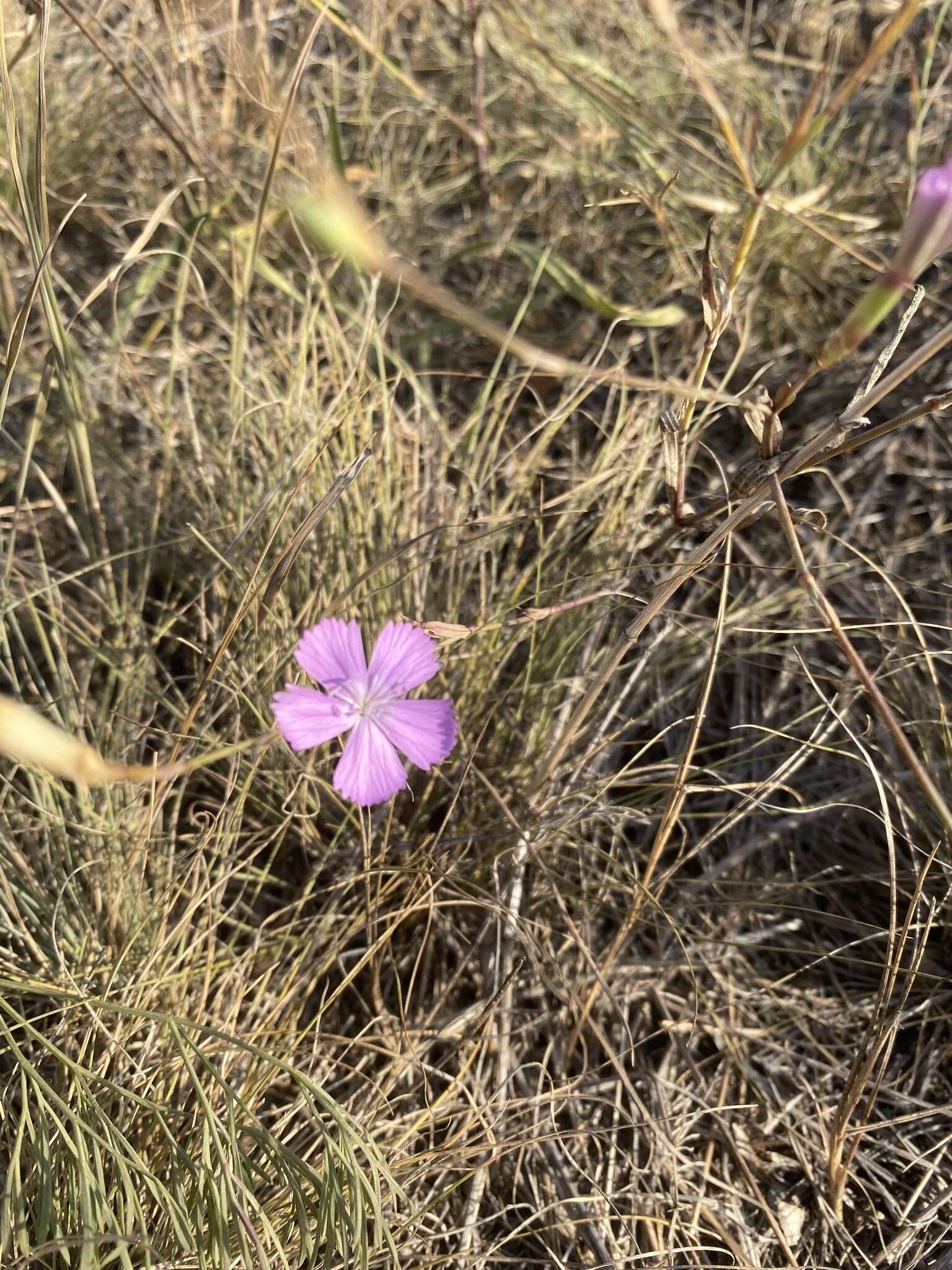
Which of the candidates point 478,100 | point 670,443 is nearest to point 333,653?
point 670,443

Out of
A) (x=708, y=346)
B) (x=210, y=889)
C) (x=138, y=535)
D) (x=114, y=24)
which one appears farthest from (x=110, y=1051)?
(x=114, y=24)

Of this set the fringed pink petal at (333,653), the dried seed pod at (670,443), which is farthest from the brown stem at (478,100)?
the fringed pink petal at (333,653)

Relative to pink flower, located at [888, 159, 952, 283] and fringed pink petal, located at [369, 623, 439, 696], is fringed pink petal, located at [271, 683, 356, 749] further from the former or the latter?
pink flower, located at [888, 159, 952, 283]

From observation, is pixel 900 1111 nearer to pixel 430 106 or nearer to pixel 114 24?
pixel 430 106

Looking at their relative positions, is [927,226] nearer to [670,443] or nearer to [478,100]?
[670,443]

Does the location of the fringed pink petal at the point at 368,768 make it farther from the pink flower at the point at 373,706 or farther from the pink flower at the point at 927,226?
the pink flower at the point at 927,226

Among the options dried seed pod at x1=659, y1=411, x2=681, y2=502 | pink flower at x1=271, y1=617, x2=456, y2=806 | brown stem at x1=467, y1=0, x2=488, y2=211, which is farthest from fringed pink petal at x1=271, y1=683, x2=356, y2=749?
brown stem at x1=467, y1=0, x2=488, y2=211

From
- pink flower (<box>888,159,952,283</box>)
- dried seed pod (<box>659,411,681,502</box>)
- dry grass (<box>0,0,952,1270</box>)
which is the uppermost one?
pink flower (<box>888,159,952,283</box>)
